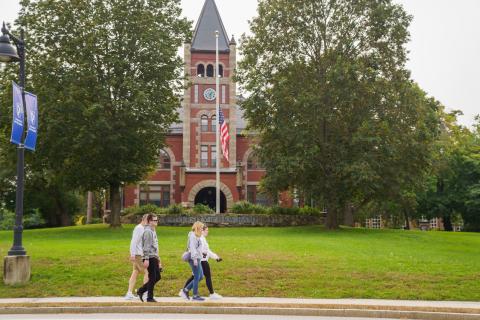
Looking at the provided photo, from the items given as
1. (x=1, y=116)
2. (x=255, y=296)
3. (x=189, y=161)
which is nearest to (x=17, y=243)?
(x=255, y=296)

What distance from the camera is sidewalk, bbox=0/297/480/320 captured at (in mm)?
13008

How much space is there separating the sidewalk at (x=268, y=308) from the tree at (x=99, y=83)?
760 inches

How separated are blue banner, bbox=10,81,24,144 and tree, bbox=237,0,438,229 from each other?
65.1ft

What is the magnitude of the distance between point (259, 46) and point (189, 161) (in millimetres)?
19512

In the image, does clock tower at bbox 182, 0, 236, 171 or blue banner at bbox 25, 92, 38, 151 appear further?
clock tower at bbox 182, 0, 236, 171

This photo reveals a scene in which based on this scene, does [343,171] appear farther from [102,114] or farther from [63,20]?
[63,20]

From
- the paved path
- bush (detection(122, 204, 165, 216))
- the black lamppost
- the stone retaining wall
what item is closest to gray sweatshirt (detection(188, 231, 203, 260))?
the paved path

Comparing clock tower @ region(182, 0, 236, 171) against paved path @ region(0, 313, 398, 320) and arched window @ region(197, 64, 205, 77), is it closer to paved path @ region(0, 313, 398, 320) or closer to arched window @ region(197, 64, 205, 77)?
arched window @ region(197, 64, 205, 77)

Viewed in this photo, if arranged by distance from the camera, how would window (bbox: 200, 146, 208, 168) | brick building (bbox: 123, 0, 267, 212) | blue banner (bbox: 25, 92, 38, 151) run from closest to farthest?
blue banner (bbox: 25, 92, 38, 151) < brick building (bbox: 123, 0, 267, 212) < window (bbox: 200, 146, 208, 168)

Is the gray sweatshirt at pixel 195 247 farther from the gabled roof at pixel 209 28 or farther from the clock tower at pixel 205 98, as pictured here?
the gabled roof at pixel 209 28

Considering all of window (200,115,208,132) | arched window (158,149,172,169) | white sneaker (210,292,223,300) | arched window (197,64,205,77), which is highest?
arched window (197,64,205,77)

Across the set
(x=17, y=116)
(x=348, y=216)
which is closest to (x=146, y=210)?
(x=348, y=216)

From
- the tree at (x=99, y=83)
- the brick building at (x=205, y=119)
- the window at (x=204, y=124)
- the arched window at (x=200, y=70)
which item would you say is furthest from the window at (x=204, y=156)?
the tree at (x=99, y=83)

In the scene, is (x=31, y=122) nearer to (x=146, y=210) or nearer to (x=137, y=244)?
(x=137, y=244)
